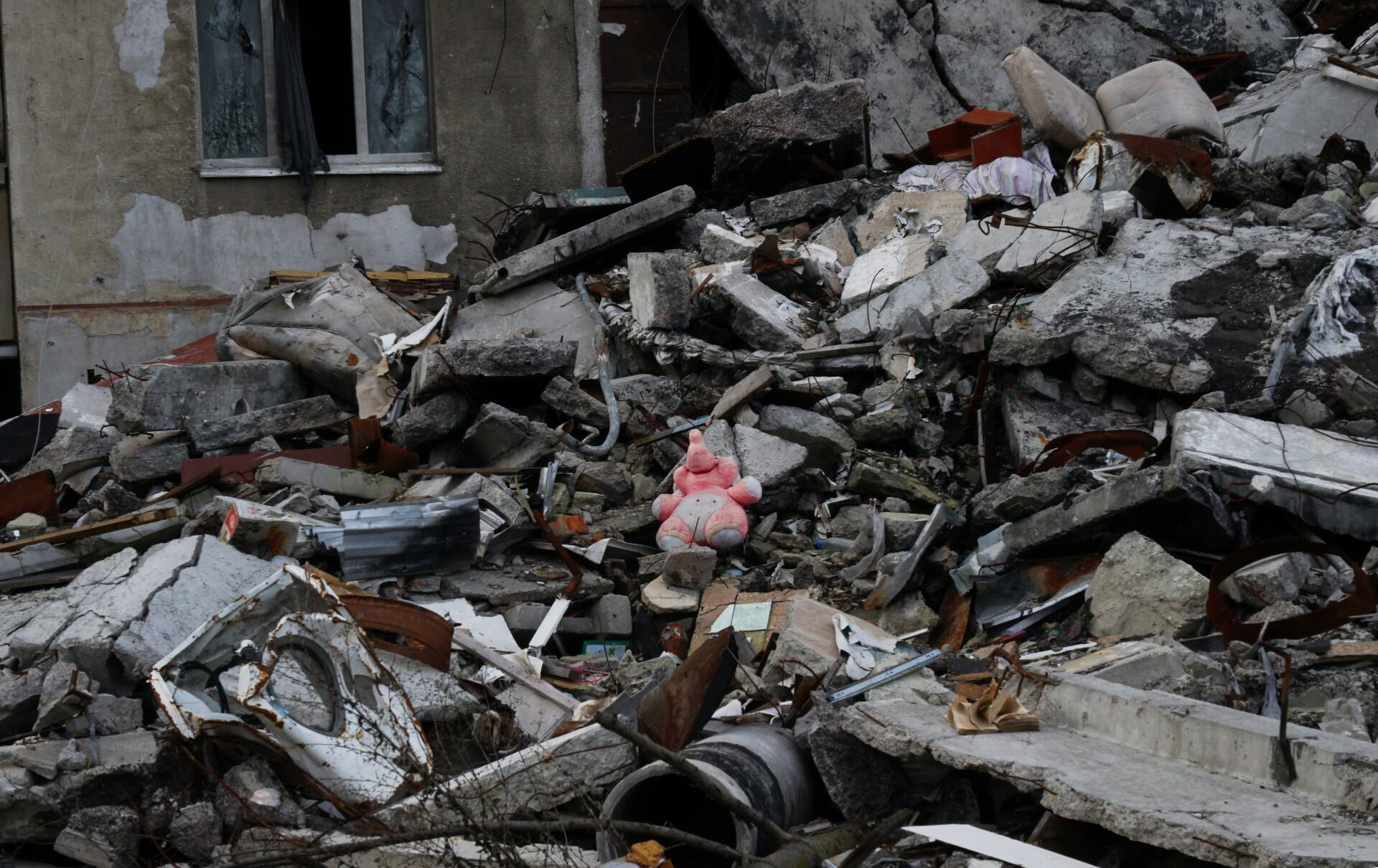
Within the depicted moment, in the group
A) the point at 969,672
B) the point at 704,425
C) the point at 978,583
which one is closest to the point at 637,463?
the point at 704,425

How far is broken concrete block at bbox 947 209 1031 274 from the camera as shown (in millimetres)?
7555

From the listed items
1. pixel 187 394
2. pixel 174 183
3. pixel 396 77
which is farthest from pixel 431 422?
pixel 396 77

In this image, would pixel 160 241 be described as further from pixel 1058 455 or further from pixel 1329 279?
pixel 1329 279

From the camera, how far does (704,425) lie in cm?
689

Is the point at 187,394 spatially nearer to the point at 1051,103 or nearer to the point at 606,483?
the point at 606,483

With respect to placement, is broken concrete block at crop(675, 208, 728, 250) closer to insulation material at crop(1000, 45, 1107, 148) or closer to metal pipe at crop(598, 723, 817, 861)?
insulation material at crop(1000, 45, 1107, 148)

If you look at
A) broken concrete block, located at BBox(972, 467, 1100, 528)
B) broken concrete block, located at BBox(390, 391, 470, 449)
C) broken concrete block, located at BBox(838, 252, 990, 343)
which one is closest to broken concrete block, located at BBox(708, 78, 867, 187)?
broken concrete block, located at BBox(838, 252, 990, 343)

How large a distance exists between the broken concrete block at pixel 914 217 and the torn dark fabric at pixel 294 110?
4154 millimetres

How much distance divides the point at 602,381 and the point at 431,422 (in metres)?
0.98

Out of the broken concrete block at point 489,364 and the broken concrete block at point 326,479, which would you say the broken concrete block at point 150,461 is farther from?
the broken concrete block at point 489,364

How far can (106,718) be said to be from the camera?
14.9 ft

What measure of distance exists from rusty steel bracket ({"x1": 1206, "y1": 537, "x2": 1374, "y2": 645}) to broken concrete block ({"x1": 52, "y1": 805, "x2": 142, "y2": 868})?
361 cm

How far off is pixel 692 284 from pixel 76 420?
3.79 metres

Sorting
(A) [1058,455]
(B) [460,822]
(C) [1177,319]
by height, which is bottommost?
(B) [460,822]
